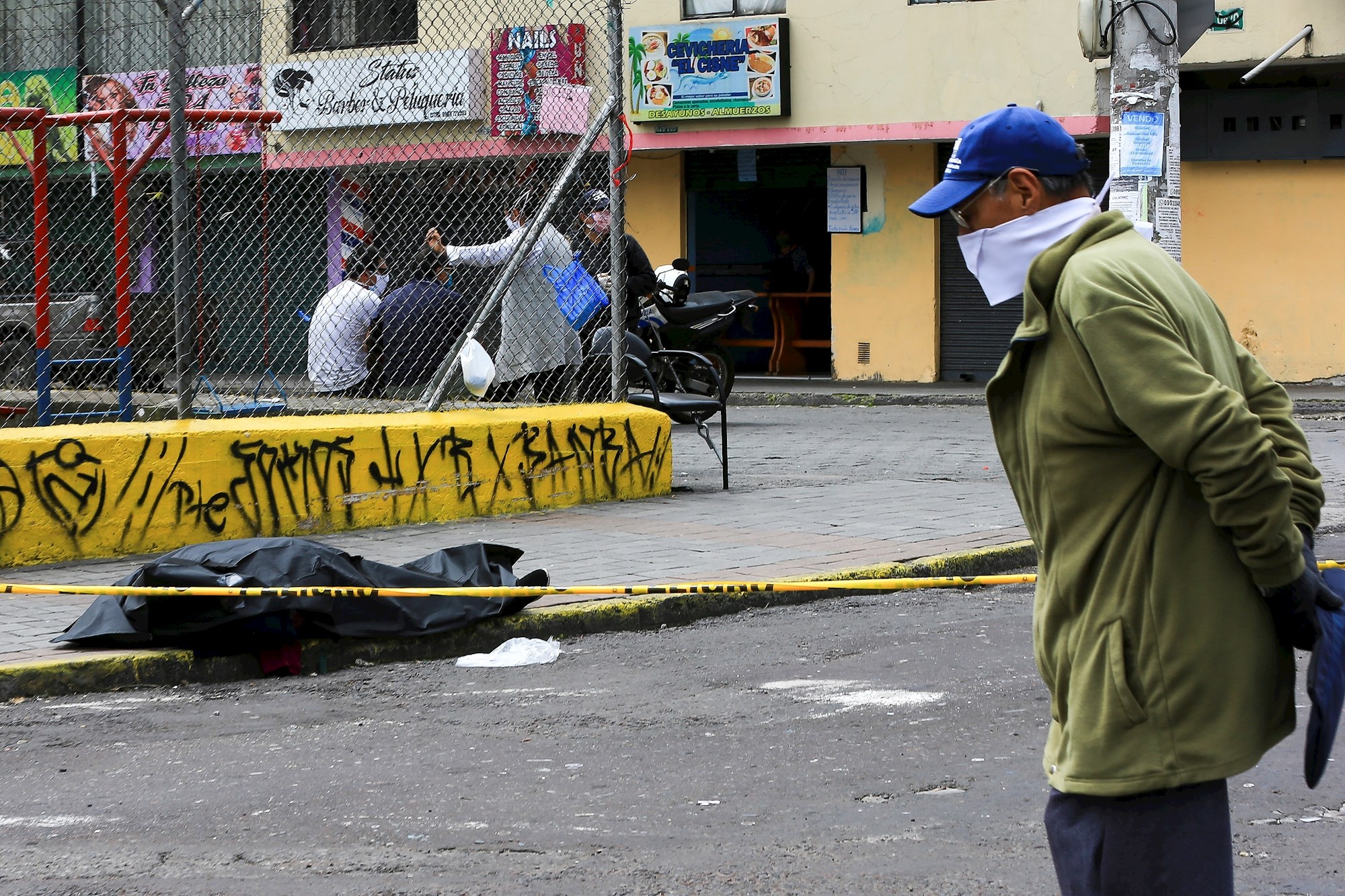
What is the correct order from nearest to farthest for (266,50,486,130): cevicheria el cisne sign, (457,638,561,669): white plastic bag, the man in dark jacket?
(457,638,561,669): white plastic bag < (266,50,486,130): cevicheria el cisne sign < the man in dark jacket

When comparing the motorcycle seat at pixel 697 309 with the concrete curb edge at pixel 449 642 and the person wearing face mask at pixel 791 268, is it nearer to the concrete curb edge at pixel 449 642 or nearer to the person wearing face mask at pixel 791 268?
the person wearing face mask at pixel 791 268

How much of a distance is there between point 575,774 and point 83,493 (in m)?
3.70

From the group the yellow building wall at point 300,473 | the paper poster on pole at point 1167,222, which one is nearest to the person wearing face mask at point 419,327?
the yellow building wall at point 300,473

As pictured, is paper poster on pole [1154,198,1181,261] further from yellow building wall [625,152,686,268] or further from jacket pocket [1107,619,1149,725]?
yellow building wall [625,152,686,268]

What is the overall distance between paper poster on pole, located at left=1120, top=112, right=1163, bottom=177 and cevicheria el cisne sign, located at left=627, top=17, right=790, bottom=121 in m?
10.6

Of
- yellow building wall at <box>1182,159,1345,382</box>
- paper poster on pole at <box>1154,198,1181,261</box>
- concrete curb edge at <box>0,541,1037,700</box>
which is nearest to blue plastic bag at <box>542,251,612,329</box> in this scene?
concrete curb edge at <box>0,541,1037,700</box>

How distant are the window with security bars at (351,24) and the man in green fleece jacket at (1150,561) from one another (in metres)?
7.57

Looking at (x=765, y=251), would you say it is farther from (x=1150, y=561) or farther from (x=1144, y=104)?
(x=1150, y=561)

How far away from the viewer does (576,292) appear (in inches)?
369

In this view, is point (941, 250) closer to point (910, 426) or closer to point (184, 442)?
point (910, 426)

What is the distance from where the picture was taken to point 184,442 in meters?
7.36

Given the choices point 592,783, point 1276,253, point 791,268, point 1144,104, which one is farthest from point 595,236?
point 791,268

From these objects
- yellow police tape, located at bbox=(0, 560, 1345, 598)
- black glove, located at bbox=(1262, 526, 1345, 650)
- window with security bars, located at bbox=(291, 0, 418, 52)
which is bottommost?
yellow police tape, located at bbox=(0, 560, 1345, 598)

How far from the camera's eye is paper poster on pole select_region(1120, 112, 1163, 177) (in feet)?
28.6
